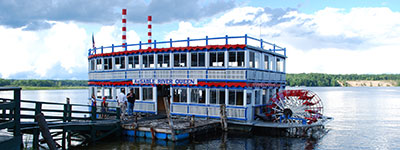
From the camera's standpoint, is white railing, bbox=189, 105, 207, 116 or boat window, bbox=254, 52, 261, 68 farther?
boat window, bbox=254, 52, 261, 68

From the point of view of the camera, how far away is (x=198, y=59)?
23.7 m

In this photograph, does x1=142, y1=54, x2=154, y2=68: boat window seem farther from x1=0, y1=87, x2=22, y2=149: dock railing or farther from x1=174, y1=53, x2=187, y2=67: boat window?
x1=0, y1=87, x2=22, y2=149: dock railing

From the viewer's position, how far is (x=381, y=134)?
2656 cm

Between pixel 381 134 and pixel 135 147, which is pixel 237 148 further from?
pixel 381 134

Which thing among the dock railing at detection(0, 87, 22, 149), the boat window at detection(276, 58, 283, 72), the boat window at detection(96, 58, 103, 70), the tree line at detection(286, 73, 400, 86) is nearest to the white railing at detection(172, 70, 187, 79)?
the boat window at detection(96, 58, 103, 70)

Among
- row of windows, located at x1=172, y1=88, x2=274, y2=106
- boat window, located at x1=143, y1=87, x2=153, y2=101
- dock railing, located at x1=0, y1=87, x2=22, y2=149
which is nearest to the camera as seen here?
dock railing, located at x1=0, y1=87, x2=22, y2=149

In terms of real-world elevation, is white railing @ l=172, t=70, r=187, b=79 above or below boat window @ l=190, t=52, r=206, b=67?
below

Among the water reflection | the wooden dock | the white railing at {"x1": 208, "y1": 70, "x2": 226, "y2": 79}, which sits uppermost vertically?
the white railing at {"x1": 208, "y1": 70, "x2": 226, "y2": 79}

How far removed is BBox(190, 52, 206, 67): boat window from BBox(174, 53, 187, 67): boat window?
629 millimetres

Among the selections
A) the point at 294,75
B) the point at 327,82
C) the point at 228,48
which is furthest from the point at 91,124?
the point at 327,82

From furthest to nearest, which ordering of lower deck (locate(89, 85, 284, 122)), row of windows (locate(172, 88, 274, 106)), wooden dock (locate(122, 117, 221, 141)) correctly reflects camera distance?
1. row of windows (locate(172, 88, 274, 106))
2. lower deck (locate(89, 85, 284, 122))
3. wooden dock (locate(122, 117, 221, 141))

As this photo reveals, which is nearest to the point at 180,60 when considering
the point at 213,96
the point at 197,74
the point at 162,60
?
the point at 197,74

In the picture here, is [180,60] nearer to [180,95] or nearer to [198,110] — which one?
[180,95]

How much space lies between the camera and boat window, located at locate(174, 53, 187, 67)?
24.4 m
